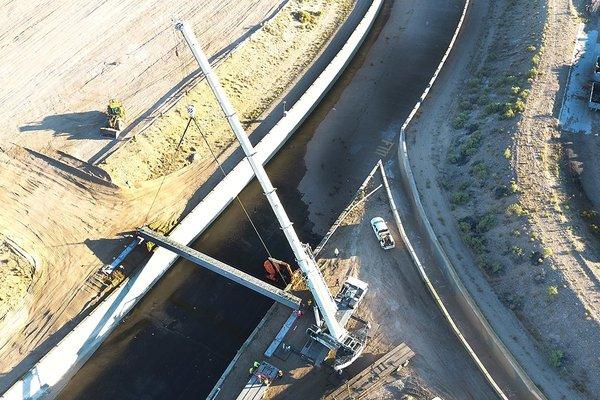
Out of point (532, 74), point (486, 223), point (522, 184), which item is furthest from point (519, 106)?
point (486, 223)

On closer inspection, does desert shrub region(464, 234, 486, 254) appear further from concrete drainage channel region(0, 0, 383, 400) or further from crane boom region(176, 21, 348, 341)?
concrete drainage channel region(0, 0, 383, 400)

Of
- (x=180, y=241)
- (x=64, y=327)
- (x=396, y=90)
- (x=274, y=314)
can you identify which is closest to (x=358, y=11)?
(x=396, y=90)

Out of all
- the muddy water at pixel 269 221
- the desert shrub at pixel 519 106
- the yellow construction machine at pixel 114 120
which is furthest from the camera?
the yellow construction machine at pixel 114 120

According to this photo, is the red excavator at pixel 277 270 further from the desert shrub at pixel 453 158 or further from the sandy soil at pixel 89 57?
the sandy soil at pixel 89 57

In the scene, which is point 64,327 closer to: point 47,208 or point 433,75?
point 47,208

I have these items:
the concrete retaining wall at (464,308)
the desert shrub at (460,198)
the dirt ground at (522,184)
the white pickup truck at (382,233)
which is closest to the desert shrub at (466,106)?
the dirt ground at (522,184)

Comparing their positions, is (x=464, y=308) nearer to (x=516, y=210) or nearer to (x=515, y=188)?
(x=516, y=210)

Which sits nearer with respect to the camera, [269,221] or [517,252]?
[517,252]
